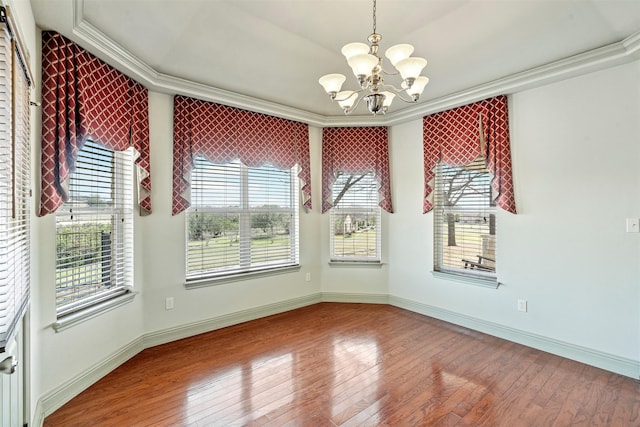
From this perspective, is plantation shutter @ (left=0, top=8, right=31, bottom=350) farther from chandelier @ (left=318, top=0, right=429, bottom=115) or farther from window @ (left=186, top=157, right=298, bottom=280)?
window @ (left=186, top=157, right=298, bottom=280)

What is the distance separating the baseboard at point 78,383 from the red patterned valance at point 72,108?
1.31m

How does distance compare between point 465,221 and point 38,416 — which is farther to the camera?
point 465,221

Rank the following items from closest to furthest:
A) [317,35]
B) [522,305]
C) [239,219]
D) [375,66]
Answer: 1. [375,66]
2. [317,35]
3. [522,305]
4. [239,219]

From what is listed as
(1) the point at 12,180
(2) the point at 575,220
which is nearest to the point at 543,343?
(2) the point at 575,220

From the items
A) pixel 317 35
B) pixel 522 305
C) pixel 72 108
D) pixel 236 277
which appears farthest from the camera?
pixel 236 277

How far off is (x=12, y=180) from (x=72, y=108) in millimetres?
1095

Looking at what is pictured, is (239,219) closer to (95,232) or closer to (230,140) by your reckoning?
(230,140)

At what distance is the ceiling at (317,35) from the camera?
2.28m

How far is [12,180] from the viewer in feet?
4.79

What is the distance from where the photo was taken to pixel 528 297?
10.7 feet

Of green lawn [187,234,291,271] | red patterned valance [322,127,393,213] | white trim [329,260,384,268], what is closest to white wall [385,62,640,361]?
white trim [329,260,384,268]

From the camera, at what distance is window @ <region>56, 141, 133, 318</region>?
2.45 meters

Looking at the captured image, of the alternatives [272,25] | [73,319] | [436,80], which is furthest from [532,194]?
[73,319]

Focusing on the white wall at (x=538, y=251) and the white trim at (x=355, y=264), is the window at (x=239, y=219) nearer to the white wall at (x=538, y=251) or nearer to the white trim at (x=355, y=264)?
the white wall at (x=538, y=251)
